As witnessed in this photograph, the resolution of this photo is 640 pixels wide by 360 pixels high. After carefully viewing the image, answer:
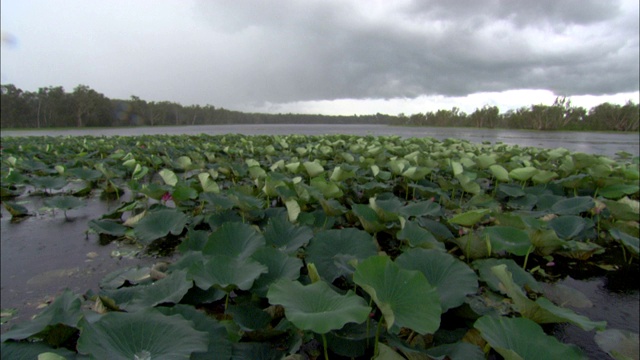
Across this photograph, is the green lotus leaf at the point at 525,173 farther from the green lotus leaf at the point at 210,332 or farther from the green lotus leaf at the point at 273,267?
the green lotus leaf at the point at 210,332

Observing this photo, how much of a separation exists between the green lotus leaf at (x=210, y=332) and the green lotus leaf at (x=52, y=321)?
0.79 ft

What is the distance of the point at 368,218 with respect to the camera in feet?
5.46

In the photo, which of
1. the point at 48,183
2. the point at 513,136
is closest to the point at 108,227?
the point at 48,183

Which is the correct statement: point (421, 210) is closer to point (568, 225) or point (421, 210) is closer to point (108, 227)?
point (568, 225)

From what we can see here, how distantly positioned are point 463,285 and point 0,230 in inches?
111

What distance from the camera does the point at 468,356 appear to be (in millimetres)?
768

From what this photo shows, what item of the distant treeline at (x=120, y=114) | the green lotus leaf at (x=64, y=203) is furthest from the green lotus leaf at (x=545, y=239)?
the distant treeline at (x=120, y=114)

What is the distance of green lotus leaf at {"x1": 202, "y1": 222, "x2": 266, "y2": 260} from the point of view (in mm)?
1260

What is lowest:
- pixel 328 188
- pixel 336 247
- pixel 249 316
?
pixel 249 316

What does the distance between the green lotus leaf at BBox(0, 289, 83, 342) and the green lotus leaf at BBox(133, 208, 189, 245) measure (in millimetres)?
703

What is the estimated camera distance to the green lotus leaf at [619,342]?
998 millimetres

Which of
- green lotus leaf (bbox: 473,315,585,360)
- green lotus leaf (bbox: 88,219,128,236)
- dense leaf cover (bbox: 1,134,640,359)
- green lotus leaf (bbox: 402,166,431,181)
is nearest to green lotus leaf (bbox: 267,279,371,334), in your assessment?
dense leaf cover (bbox: 1,134,640,359)

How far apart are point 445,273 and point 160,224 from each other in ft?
4.57

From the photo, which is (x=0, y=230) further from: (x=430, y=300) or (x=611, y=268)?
(x=611, y=268)
